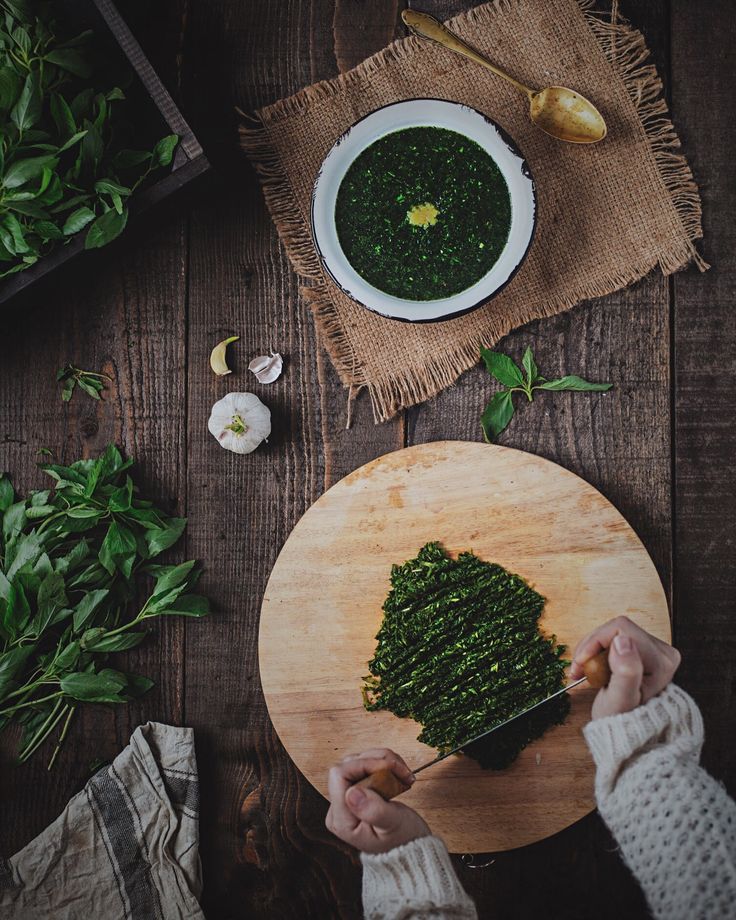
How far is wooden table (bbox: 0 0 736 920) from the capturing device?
1.42 meters

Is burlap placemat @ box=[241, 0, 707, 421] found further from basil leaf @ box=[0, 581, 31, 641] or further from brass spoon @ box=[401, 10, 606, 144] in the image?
basil leaf @ box=[0, 581, 31, 641]

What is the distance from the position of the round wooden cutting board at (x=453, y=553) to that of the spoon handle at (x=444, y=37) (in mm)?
667

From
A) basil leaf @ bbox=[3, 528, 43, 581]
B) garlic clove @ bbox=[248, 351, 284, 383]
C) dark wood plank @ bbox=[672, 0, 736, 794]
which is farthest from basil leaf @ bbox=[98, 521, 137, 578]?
dark wood plank @ bbox=[672, 0, 736, 794]

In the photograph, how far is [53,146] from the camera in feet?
4.03

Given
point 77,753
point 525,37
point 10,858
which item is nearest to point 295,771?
point 77,753

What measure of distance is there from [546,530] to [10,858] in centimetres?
114

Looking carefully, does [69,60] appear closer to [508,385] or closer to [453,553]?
[508,385]

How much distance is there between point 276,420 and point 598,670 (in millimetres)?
730

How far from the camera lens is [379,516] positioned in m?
1.35

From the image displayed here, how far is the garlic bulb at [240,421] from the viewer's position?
1400 millimetres

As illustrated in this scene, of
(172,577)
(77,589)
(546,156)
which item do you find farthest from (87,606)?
(546,156)

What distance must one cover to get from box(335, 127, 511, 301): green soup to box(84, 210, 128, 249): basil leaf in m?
0.37

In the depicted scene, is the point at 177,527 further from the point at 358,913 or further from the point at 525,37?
the point at 525,37

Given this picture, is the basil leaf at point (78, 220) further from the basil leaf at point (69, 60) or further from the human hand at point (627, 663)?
the human hand at point (627, 663)
